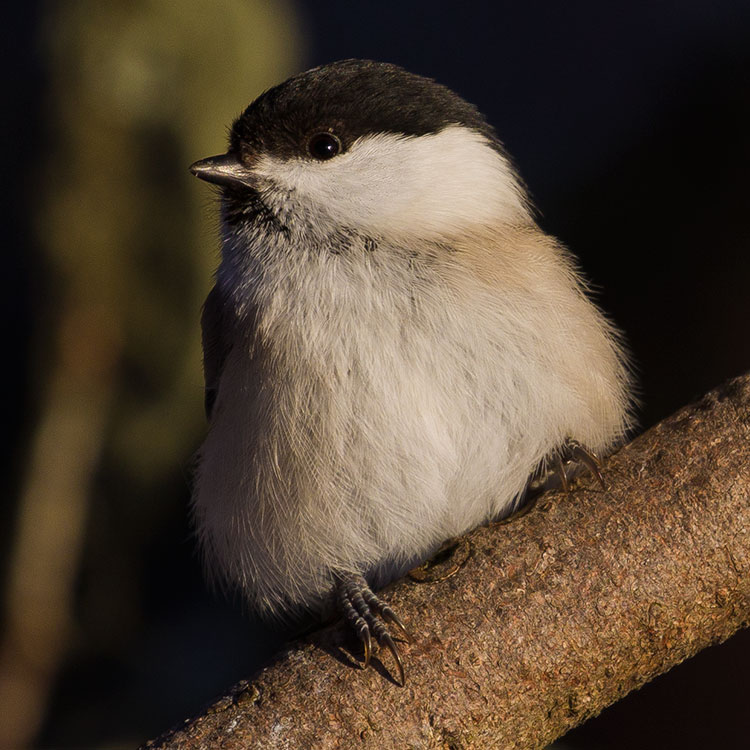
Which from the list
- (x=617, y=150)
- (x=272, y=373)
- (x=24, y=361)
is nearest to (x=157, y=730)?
(x=24, y=361)

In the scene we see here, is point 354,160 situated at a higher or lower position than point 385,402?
higher

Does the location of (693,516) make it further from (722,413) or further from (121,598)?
(121,598)

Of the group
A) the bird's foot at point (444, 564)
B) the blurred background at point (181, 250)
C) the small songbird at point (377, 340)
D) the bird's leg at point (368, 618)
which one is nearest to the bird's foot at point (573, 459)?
the small songbird at point (377, 340)

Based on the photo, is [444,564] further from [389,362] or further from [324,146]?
[324,146]

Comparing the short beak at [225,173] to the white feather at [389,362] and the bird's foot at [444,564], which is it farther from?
the bird's foot at [444,564]

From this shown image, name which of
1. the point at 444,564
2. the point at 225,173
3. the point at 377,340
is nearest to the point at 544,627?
the point at 444,564

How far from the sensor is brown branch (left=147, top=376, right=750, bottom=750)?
96 centimetres

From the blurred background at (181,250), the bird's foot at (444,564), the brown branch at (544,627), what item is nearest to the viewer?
the brown branch at (544,627)

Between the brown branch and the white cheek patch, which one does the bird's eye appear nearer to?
the white cheek patch

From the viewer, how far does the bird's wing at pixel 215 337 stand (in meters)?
1.24

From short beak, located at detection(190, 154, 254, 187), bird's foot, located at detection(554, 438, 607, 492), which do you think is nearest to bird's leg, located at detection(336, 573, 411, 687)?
bird's foot, located at detection(554, 438, 607, 492)

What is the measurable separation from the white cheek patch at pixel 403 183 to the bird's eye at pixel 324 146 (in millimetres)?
11

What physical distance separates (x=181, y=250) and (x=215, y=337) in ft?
1.68

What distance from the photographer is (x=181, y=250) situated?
176cm
